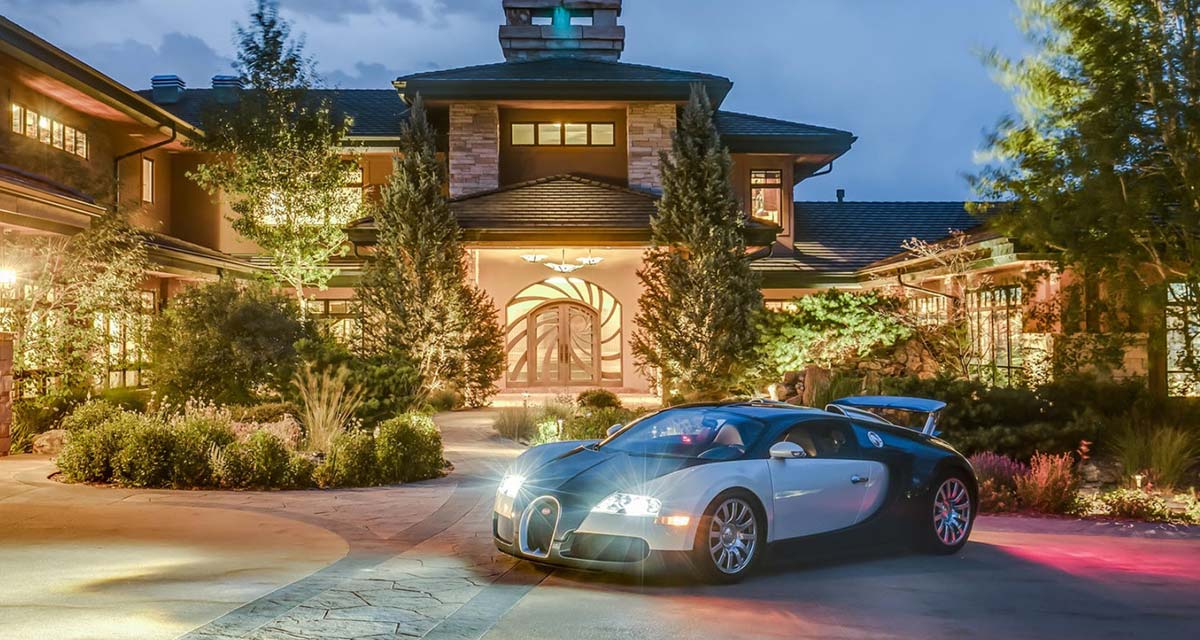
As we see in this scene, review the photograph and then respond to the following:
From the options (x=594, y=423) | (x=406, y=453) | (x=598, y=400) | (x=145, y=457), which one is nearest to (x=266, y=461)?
(x=145, y=457)

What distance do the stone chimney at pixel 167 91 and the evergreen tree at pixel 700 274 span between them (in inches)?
654

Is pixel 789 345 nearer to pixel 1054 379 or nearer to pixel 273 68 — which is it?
pixel 1054 379

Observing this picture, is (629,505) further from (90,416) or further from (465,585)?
(90,416)

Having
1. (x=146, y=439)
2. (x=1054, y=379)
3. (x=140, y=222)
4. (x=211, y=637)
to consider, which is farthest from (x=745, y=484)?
(x=140, y=222)

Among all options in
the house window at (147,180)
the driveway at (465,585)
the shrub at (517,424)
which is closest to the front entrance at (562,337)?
the house window at (147,180)

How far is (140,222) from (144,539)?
1889 cm

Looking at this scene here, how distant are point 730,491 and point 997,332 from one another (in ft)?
49.1

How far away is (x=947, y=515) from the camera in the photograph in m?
9.42

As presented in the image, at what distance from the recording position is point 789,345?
2125cm

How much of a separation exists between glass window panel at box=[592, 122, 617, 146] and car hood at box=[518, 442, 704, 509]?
1966 cm

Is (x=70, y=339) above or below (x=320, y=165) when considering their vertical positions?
below

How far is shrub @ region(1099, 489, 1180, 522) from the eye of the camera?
11773 mm

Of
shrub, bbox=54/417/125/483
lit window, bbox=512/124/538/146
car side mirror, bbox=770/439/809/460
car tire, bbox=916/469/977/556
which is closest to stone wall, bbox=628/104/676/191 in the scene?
lit window, bbox=512/124/538/146

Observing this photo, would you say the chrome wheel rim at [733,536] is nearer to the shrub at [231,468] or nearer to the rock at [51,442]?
the shrub at [231,468]
